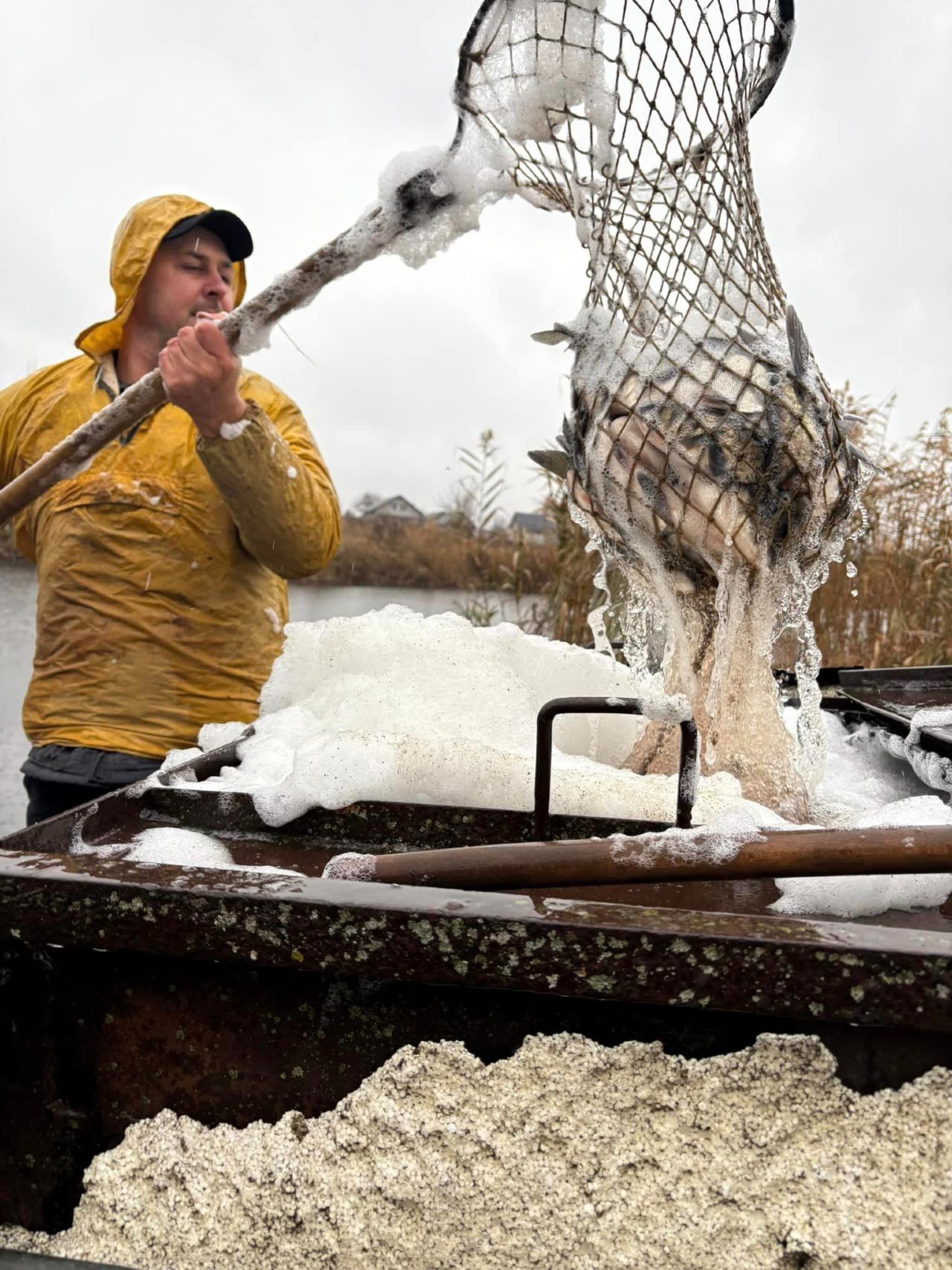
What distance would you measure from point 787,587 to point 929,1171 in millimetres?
1161

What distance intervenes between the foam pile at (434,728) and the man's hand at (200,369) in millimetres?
542

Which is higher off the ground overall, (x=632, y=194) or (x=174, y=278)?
(x=174, y=278)

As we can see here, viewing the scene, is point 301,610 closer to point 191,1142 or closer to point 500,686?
point 500,686

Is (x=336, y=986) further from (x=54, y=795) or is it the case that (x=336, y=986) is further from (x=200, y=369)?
(x=54, y=795)

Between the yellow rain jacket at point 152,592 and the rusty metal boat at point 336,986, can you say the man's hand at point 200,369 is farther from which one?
the rusty metal boat at point 336,986

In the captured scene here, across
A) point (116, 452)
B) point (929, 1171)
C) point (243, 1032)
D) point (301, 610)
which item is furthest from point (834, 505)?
point (301, 610)

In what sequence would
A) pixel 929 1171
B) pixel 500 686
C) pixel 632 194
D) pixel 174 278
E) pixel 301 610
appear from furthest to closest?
pixel 301 610 < pixel 174 278 < pixel 500 686 < pixel 632 194 < pixel 929 1171

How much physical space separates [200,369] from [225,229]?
3.43 feet

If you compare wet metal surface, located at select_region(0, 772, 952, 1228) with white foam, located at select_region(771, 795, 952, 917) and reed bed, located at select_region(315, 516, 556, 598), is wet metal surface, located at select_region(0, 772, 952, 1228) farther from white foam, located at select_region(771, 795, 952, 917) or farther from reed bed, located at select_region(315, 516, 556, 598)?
reed bed, located at select_region(315, 516, 556, 598)

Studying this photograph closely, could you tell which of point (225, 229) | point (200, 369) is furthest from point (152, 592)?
point (225, 229)

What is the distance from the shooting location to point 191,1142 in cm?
104

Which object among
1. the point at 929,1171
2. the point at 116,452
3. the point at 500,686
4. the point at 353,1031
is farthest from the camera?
the point at 116,452

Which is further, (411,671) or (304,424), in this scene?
(304,424)

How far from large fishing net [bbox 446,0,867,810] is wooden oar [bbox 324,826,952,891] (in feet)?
2.60
